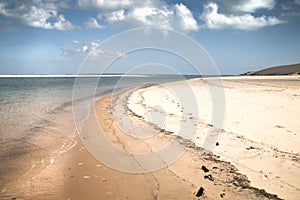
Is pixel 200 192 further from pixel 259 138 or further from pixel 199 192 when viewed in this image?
pixel 259 138

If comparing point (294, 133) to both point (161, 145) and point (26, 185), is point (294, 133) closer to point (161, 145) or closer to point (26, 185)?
point (161, 145)

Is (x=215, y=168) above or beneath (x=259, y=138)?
beneath

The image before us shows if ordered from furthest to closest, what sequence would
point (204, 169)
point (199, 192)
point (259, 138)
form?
point (259, 138) < point (204, 169) < point (199, 192)

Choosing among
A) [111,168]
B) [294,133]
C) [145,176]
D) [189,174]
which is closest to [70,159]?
[111,168]

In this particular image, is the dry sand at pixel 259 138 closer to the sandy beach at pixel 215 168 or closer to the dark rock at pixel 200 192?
the sandy beach at pixel 215 168

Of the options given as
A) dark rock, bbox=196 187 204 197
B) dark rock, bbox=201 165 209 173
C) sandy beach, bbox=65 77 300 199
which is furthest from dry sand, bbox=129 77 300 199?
dark rock, bbox=196 187 204 197

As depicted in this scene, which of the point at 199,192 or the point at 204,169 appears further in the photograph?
the point at 204,169

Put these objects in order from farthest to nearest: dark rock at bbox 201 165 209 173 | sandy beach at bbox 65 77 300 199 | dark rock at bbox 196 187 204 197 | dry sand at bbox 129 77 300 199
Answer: dark rock at bbox 201 165 209 173
dry sand at bbox 129 77 300 199
sandy beach at bbox 65 77 300 199
dark rock at bbox 196 187 204 197

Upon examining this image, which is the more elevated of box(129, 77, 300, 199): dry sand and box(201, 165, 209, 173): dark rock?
box(129, 77, 300, 199): dry sand

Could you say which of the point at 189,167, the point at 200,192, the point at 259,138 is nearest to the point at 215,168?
the point at 189,167

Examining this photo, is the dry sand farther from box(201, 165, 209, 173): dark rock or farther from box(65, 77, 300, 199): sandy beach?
box(201, 165, 209, 173): dark rock

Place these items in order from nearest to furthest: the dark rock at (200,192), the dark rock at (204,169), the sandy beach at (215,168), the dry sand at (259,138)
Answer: the dark rock at (200,192)
the sandy beach at (215,168)
the dry sand at (259,138)
the dark rock at (204,169)

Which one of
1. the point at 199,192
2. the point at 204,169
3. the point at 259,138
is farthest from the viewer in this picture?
the point at 259,138

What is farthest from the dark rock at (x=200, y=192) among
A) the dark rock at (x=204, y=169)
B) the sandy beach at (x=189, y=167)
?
the dark rock at (x=204, y=169)
